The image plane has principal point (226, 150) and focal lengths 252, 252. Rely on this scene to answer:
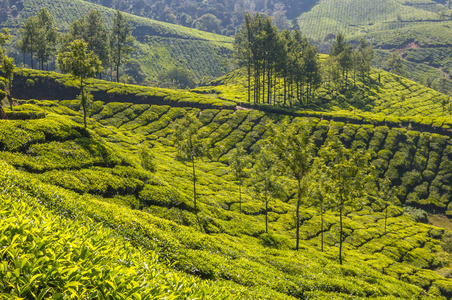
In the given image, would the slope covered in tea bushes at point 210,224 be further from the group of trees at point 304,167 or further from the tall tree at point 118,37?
the tall tree at point 118,37

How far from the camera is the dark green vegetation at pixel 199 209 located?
20.7 ft

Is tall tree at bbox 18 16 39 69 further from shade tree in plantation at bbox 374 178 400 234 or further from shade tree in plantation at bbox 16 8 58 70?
shade tree in plantation at bbox 374 178 400 234

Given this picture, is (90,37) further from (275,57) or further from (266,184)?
(266,184)

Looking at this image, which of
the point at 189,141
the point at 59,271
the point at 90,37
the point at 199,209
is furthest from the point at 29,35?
the point at 59,271

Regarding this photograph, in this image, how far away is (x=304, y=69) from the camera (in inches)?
4473

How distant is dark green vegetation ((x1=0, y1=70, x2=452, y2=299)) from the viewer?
6.32 m

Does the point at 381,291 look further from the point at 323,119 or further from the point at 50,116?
the point at 323,119

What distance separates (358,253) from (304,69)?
87328mm

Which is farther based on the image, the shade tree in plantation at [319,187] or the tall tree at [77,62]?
the tall tree at [77,62]

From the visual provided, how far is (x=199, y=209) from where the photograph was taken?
32.5 metres

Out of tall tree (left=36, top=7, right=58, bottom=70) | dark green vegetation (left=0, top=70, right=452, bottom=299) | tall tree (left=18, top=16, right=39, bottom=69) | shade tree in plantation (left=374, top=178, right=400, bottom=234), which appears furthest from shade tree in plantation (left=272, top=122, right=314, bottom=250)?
tall tree (left=36, top=7, right=58, bottom=70)

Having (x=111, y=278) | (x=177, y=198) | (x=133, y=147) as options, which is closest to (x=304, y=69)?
(x=133, y=147)

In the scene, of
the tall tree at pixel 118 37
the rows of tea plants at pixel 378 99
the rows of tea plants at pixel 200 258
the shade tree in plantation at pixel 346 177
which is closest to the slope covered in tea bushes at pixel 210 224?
the rows of tea plants at pixel 200 258

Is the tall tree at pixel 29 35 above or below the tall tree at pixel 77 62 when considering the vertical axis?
above
